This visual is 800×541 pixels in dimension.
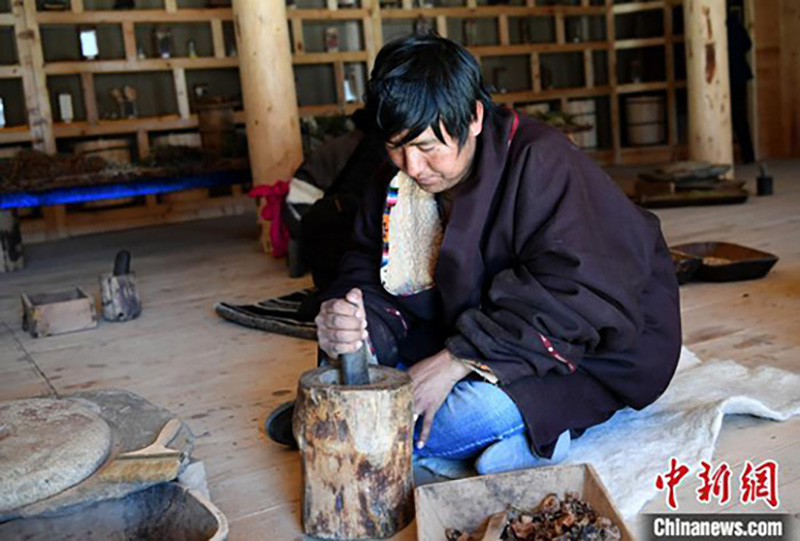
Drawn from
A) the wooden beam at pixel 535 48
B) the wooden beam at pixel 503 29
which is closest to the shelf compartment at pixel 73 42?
the wooden beam at pixel 535 48

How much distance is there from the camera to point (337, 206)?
4.32 meters

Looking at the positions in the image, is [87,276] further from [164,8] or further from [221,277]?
[164,8]

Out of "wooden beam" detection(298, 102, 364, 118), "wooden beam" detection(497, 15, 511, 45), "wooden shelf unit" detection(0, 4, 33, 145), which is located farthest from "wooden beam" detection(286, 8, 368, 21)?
"wooden shelf unit" detection(0, 4, 33, 145)

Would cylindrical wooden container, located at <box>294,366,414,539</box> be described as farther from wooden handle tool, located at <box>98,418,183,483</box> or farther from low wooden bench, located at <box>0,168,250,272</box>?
low wooden bench, located at <box>0,168,250,272</box>

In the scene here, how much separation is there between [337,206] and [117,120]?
3704mm

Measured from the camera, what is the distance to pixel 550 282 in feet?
6.23

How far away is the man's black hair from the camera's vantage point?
5.96 feet

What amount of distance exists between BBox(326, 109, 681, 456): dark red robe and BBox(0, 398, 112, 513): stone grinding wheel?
0.73 m

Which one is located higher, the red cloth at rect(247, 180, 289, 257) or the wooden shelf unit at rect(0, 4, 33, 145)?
the wooden shelf unit at rect(0, 4, 33, 145)

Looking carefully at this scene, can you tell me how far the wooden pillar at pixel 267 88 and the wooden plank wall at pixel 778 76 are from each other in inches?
203

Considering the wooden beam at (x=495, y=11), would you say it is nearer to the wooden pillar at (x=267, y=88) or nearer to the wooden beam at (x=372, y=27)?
the wooden beam at (x=372, y=27)

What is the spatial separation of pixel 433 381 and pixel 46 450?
76cm

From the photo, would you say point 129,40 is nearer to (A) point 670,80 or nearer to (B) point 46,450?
(A) point 670,80

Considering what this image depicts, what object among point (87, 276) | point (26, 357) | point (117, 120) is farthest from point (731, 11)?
point (26, 357)
